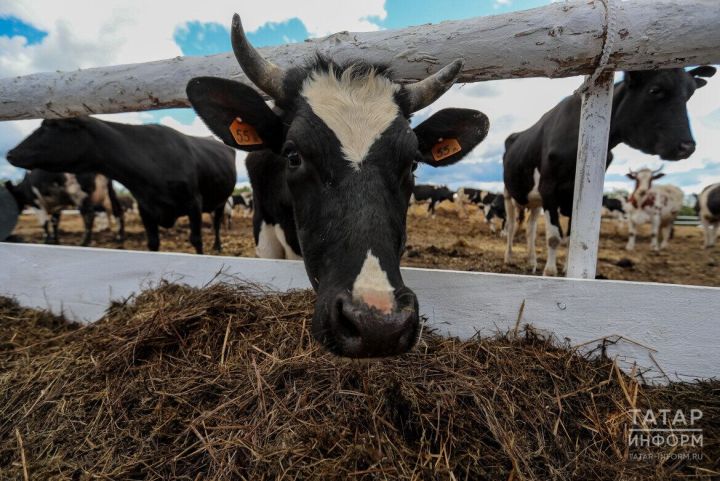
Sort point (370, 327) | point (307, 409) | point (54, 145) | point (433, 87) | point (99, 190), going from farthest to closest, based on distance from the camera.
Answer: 1. point (99, 190)
2. point (54, 145)
3. point (433, 87)
4. point (307, 409)
5. point (370, 327)

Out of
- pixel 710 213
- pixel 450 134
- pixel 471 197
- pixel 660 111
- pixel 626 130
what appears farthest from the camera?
pixel 471 197

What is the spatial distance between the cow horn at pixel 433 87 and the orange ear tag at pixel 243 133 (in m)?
0.90

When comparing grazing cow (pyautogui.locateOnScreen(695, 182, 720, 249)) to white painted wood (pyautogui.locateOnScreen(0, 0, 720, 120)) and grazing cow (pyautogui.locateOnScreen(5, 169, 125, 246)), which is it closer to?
white painted wood (pyautogui.locateOnScreen(0, 0, 720, 120))

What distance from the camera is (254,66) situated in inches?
75.5

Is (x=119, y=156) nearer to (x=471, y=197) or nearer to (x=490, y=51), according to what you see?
(x=490, y=51)

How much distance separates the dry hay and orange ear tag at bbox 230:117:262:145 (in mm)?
1001

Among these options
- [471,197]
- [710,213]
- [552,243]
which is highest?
[552,243]

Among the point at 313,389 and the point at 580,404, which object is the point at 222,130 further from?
the point at 580,404

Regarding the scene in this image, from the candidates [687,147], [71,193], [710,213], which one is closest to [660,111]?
[687,147]

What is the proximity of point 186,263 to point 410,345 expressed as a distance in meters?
2.02

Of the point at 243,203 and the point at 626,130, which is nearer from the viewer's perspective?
the point at 626,130

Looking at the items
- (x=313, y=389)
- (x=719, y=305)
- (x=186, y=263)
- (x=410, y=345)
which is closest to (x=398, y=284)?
(x=410, y=345)

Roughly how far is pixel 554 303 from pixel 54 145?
603cm

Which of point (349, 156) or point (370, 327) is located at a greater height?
point (349, 156)
